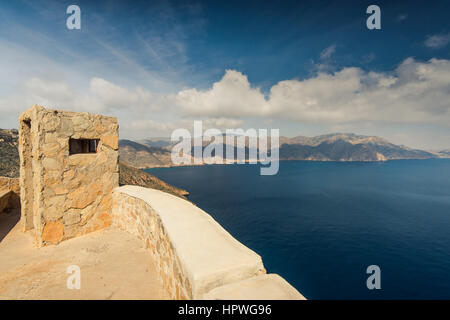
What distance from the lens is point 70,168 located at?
6.14 meters

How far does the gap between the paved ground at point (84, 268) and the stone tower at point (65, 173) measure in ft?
1.78

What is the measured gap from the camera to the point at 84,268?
4.81 metres

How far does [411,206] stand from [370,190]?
18722mm

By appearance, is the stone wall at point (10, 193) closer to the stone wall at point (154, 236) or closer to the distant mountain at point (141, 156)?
the stone wall at point (154, 236)

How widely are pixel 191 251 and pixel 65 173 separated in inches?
211

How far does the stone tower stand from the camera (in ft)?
18.8

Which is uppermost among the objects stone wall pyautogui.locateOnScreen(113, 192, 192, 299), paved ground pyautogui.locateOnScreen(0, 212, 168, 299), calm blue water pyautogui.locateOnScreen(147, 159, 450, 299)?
stone wall pyautogui.locateOnScreen(113, 192, 192, 299)

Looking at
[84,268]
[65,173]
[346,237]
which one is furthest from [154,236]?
[346,237]

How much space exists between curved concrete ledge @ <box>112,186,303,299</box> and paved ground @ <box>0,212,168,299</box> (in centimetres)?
42

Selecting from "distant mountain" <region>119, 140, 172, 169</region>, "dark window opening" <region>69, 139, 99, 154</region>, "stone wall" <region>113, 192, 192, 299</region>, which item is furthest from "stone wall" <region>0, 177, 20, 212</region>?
"distant mountain" <region>119, 140, 172, 169</region>

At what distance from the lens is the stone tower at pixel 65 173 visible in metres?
5.72

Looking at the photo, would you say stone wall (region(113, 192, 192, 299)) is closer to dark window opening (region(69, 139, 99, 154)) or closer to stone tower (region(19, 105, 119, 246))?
stone tower (region(19, 105, 119, 246))

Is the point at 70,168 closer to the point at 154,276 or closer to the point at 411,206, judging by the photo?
the point at 154,276
